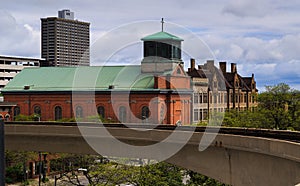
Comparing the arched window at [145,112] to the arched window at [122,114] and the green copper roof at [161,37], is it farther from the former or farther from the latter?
the green copper roof at [161,37]

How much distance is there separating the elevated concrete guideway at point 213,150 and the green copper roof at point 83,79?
46971 mm

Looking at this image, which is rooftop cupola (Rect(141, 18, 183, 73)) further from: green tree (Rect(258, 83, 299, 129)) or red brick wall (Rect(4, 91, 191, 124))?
green tree (Rect(258, 83, 299, 129))

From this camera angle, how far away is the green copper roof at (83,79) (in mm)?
86812

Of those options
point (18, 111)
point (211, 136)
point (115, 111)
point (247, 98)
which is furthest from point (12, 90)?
point (211, 136)

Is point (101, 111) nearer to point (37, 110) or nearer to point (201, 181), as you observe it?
point (37, 110)

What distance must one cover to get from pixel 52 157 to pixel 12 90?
81.7ft

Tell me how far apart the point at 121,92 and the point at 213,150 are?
58641 mm

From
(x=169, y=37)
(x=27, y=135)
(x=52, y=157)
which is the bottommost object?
(x=52, y=157)

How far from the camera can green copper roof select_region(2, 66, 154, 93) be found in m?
86.8

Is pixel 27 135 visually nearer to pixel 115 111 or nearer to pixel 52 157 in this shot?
pixel 52 157

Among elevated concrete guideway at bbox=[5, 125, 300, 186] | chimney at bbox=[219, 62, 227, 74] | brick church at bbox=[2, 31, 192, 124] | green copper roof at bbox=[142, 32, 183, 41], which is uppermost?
green copper roof at bbox=[142, 32, 183, 41]

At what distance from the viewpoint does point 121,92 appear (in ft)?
284

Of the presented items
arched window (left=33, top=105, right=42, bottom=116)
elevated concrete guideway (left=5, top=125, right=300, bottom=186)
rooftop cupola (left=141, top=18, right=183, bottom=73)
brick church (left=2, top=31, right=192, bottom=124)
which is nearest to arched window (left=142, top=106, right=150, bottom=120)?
brick church (left=2, top=31, right=192, bottom=124)

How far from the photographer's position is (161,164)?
145 feet
